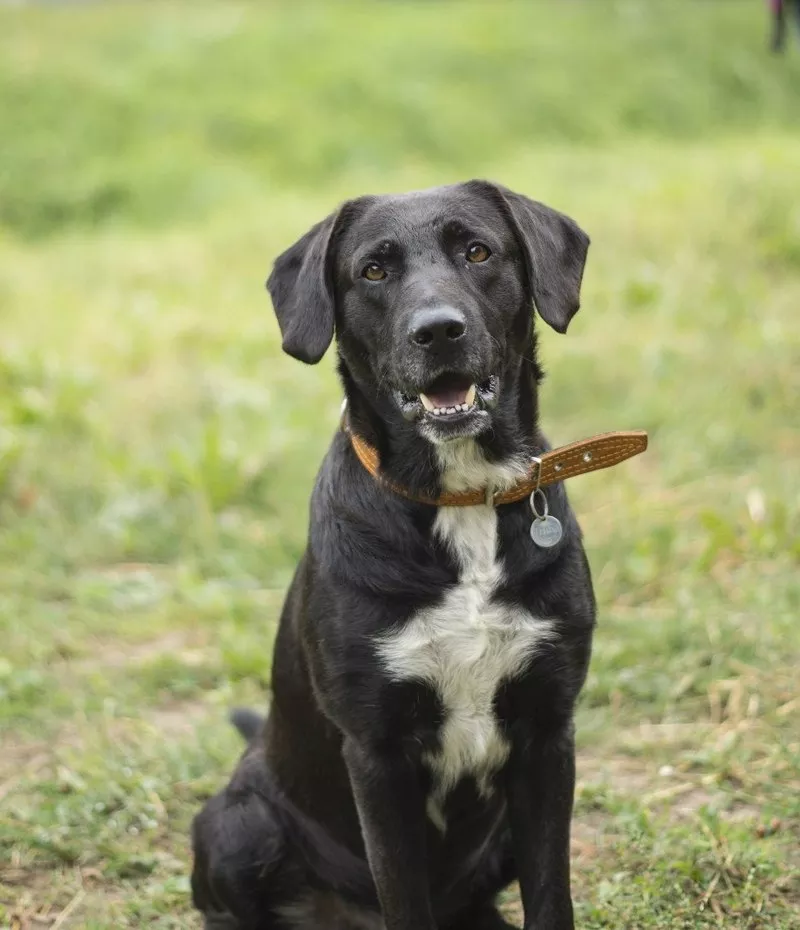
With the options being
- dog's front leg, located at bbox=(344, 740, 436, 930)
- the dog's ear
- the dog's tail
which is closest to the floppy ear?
the dog's ear

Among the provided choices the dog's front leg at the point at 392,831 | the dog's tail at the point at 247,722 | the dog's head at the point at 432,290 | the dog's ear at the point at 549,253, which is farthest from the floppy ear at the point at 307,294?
the dog's tail at the point at 247,722

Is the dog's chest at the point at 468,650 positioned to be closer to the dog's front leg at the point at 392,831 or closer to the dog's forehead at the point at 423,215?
the dog's front leg at the point at 392,831

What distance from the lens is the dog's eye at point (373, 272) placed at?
281 centimetres

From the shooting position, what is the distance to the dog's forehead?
2.80 metres

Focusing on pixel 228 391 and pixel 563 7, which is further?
pixel 563 7

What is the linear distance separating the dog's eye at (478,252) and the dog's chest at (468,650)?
0.60 meters

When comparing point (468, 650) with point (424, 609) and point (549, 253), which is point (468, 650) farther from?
point (549, 253)

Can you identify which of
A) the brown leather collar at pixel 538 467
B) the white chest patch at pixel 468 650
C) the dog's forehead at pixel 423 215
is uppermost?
the dog's forehead at pixel 423 215

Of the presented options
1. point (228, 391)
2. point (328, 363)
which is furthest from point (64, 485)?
point (328, 363)

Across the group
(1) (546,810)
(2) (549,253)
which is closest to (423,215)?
(2) (549,253)

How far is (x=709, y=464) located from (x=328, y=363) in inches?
94.6

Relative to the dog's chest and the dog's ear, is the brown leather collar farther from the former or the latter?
the dog's ear

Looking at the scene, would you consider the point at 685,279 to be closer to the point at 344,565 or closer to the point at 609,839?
the point at 609,839

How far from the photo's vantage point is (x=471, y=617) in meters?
2.60
